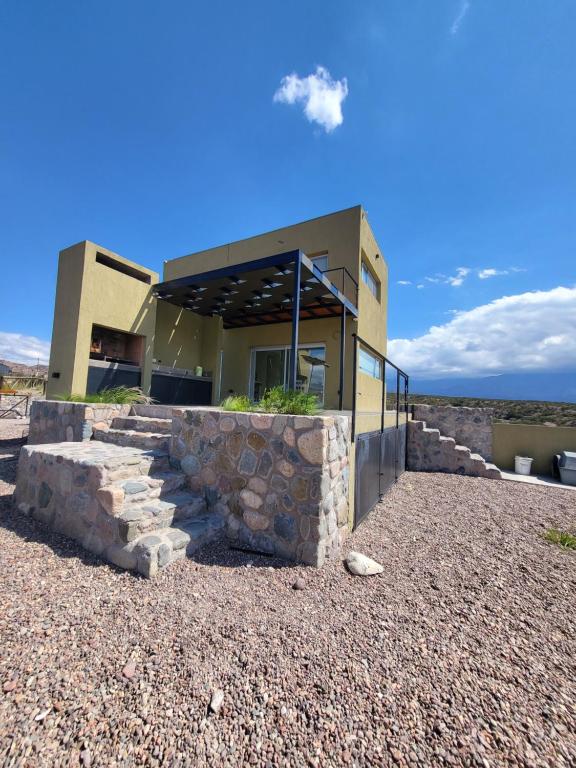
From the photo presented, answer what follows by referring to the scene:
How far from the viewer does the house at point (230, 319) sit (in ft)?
23.0

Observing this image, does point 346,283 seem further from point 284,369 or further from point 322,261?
point 284,369

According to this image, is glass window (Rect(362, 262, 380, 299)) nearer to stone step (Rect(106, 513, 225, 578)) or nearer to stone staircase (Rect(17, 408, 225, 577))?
stone staircase (Rect(17, 408, 225, 577))

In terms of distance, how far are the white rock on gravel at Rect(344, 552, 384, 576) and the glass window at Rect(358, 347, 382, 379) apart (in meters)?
5.21

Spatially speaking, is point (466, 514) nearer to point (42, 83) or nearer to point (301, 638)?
point (301, 638)

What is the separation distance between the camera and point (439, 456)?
8.34m

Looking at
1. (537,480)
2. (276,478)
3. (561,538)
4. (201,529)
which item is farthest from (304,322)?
(537,480)

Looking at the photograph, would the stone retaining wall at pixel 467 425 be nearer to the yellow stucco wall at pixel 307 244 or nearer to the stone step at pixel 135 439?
the yellow stucco wall at pixel 307 244

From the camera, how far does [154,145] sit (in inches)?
289

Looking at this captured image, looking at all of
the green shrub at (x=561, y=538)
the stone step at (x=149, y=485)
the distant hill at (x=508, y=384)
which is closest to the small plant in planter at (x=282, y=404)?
the stone step at (x=149, y=485)

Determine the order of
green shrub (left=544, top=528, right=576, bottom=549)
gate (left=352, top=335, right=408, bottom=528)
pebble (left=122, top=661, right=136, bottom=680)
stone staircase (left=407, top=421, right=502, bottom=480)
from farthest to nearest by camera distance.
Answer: stone staircase (left=407, top=421, right=502, bottom=480) < gate (left=352, top=335, right=408, bottom=528) < green shrub (left=544, top=528, right=576, bottom=549) < pebble (left=122, top=661, right=136, bottom=680)

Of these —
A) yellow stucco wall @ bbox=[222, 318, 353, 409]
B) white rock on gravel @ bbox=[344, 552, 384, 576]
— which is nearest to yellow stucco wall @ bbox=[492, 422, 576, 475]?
yellow stucco wall @ bbox=[222, 318, 353, 409]

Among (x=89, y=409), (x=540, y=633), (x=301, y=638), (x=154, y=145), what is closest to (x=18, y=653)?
(x=301, y=638)

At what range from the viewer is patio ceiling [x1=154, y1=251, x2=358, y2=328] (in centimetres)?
585

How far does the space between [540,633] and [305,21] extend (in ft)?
34.2
